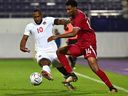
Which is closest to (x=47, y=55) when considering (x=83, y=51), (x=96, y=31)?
(x=83, y=51)

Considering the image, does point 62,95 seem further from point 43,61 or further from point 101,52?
point 101,52

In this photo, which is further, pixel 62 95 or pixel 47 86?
pixel 47 86

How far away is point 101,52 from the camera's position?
109 ft

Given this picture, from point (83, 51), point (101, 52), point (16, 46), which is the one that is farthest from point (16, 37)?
point (83, 51)

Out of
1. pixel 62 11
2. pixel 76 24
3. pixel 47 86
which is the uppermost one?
pixel 76 24

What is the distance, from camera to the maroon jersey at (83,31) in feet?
36.2

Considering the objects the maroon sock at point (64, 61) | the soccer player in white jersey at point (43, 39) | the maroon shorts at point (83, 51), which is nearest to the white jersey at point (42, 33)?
the soccer player in white jersey at point (43, 39)

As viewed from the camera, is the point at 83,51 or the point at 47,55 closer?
the point at 83,51

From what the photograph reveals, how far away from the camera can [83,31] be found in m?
11.2

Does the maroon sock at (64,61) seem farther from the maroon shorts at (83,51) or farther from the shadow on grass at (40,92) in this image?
the shadow on grass at (40,92)

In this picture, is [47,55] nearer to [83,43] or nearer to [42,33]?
[42,33]

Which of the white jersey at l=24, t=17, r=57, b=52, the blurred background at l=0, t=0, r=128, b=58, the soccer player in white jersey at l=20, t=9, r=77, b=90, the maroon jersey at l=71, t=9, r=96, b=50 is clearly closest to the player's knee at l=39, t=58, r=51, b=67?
the soccer player in white jersey at l=20, t=9, r=77, b=90

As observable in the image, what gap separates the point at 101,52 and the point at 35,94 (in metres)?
22.4

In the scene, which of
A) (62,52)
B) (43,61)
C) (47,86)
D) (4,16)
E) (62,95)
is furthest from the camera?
(4,16)
